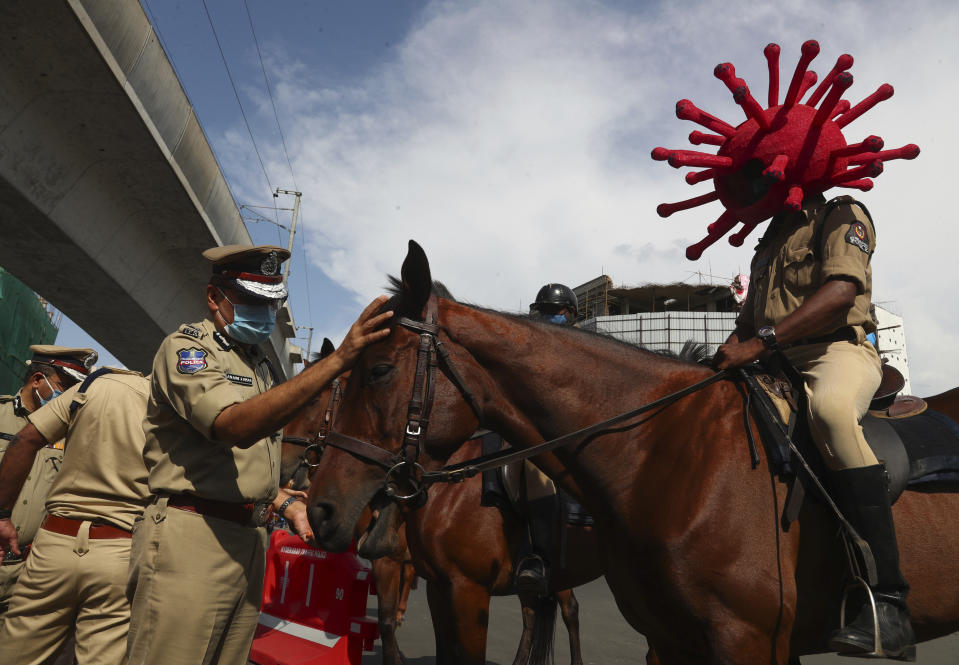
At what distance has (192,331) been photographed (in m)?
2.53

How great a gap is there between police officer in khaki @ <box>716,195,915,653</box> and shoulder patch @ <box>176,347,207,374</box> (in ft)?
6.94

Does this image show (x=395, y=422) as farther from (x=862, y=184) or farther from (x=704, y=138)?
(x=862, y=184)

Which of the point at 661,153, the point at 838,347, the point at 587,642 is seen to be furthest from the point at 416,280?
the point at 587,642

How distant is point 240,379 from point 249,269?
50cm

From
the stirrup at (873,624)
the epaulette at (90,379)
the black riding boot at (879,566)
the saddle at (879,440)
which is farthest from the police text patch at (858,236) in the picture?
the epaulette at (90,379)

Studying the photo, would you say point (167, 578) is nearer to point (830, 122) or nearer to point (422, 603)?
point (830, 122)

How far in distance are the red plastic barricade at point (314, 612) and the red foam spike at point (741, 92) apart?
457 centimetres

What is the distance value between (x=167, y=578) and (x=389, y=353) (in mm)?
1185

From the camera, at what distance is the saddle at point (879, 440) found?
2.35 meters

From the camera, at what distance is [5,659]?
114 inches

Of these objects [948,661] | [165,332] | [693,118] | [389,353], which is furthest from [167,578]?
[165,332]

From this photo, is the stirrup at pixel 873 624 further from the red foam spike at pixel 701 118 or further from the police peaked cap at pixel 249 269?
the police peaked cap at pixel 249 269

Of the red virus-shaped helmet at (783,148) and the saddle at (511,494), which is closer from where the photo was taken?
the red virus-shaped helmet at (783,148)

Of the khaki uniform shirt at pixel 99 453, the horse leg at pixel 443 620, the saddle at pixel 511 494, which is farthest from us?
the saddle at pixel 511 494
